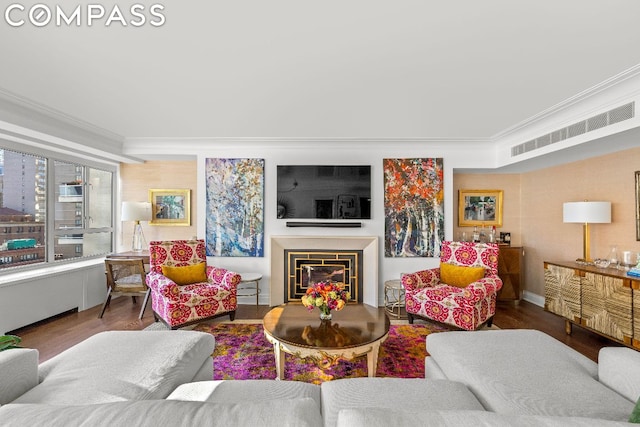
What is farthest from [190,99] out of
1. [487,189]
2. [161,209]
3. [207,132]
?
[487,189]

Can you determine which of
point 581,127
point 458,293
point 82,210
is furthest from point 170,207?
point 581,127

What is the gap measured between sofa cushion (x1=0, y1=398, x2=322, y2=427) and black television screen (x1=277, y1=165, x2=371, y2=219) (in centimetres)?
367

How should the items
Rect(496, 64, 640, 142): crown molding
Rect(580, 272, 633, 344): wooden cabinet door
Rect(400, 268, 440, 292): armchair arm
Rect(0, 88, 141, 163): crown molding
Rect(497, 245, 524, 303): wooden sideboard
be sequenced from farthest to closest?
Rect(497, 245, 524, 303): wooden sideboard → Rect(400, 268, 440, 292): armchair arm → Rect(0, 88, 141, 163): crown molding → Rect(580, 272, 633, 344): wooden cabinet door → Rect(496, 64, 640, 142): crown molding

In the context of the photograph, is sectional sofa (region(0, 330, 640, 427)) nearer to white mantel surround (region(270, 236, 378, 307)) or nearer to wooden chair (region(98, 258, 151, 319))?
wooden chair (region(98, 258, 151, 319))

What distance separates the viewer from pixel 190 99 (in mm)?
2912

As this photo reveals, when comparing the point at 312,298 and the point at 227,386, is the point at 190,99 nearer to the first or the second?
the point at 312,298

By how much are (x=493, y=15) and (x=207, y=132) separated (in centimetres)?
345

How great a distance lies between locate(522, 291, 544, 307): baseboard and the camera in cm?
452

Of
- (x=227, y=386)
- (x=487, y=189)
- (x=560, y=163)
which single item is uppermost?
(x=560, y=163)

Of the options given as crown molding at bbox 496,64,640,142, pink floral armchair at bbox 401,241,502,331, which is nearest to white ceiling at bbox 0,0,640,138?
crown molding at bbox 496,64,640,142

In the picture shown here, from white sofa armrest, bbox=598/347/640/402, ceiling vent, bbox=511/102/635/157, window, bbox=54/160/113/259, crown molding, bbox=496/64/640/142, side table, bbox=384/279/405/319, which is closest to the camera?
white sofa armrest, bbox=598/347/640/402

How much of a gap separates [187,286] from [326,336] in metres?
2.19

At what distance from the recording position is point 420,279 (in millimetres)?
3686

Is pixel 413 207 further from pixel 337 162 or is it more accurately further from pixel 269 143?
pixel 269 143
